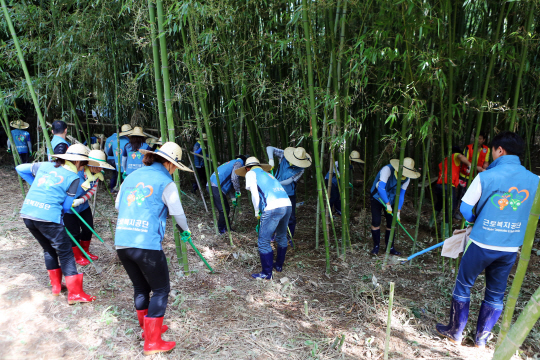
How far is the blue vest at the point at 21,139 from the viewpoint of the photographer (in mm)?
6320

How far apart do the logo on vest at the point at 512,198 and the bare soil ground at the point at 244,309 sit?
105 centimetres

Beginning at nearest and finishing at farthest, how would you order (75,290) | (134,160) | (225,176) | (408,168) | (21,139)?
1. (75,290)
2. (408,168)
3. (225,176)
4. (134,160)
5. (21,139)

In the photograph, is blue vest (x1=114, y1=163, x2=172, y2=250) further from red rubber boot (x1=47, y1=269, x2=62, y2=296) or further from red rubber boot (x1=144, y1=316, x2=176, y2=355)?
red rubber boot (x1=47, y1=269, x2=62, y2=296)

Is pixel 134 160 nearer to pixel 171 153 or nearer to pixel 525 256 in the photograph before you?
pixel 171 153

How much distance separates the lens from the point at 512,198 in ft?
6.91

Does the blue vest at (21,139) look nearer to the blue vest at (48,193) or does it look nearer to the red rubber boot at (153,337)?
the blue vest at (48,193)

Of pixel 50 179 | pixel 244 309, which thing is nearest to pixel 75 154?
pixel 50 179

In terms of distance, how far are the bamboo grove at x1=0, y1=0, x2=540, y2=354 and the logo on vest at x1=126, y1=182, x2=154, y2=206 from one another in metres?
0.83

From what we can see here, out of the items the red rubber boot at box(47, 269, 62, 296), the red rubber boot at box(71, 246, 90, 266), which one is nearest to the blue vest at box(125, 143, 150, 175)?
the red rubber boot at box(71, 246, 90, 266)

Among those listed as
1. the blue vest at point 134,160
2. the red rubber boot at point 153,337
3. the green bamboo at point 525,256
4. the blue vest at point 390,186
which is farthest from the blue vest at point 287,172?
the green bamboo at point 525,256

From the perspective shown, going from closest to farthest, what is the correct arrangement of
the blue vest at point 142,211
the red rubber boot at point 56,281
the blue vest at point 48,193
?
the blue vest at point 142,211, the blue vest at point 48,193, the red rubber boot at point 56,281

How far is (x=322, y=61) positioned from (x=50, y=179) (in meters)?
2.77

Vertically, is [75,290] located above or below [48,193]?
below

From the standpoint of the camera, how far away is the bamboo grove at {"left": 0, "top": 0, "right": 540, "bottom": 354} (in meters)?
2.77
